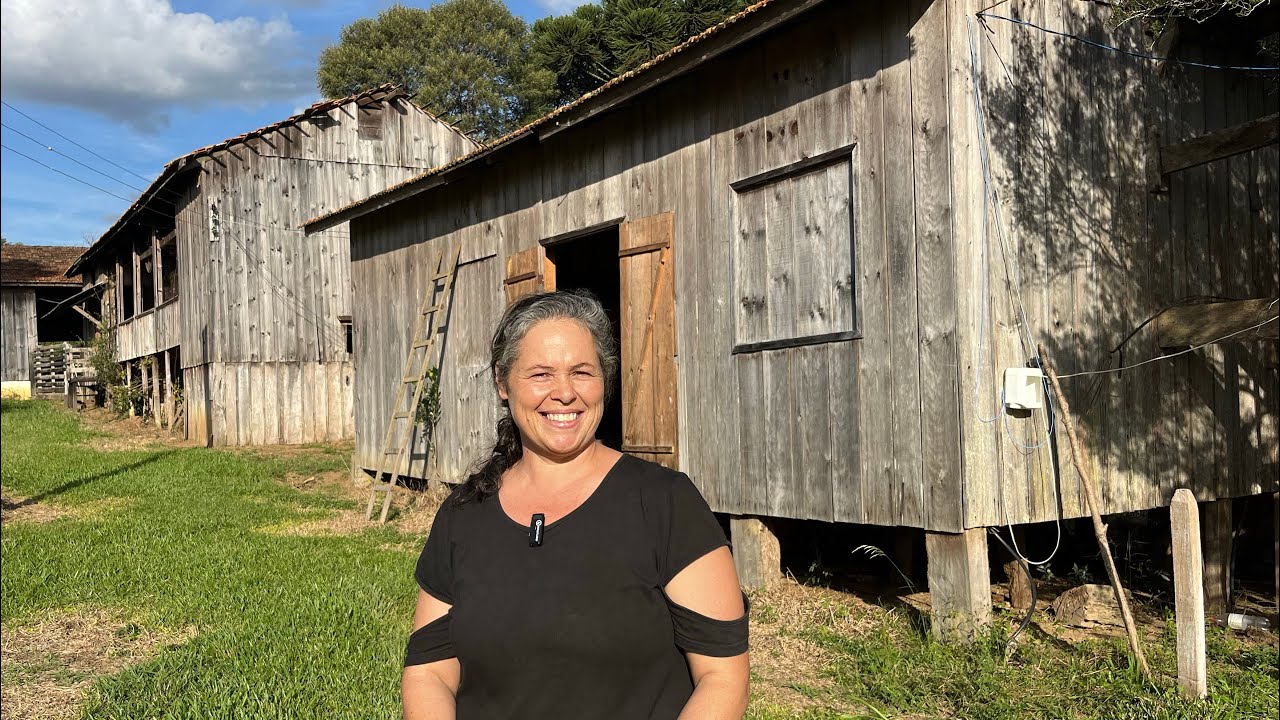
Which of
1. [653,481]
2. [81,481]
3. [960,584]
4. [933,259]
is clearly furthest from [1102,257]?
[81,481]

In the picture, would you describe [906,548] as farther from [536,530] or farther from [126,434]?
[126,434]

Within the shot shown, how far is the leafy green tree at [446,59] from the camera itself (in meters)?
38.4

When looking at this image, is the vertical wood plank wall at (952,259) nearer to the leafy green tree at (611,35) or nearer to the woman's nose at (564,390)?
the woman's nose at (564,390)

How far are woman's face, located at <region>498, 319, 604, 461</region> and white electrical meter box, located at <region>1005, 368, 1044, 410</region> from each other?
14.4ft

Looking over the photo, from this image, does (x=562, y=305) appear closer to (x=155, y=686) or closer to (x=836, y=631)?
(x=155, y=686)

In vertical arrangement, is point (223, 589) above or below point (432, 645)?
below

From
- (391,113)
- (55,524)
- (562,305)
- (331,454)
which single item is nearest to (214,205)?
(391,113)

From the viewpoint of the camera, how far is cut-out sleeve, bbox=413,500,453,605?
262cm

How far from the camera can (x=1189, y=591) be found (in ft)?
17.5

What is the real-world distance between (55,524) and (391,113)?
38.6 ft

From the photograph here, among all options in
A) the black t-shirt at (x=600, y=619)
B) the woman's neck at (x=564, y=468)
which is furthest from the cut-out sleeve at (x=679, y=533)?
the woman's neck at (x=564, y=468)

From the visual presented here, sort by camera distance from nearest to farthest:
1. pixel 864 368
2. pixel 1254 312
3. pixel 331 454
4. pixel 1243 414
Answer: pixel 1254 312
pixel 864 368
pixel 1243 414
pixel 331 454

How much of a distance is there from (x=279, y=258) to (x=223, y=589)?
13632 millimetres

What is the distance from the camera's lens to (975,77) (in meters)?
6.49
